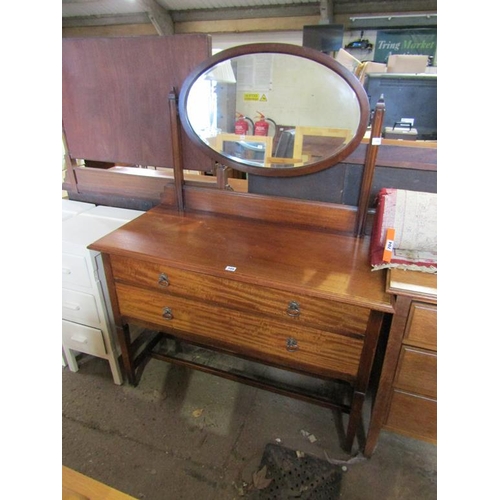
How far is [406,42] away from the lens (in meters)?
3.68

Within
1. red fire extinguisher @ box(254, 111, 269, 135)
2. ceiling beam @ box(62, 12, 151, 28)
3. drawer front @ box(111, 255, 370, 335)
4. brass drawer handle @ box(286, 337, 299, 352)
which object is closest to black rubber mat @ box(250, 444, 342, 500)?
brass drawer handle @ box(286, 337, 299, 352)

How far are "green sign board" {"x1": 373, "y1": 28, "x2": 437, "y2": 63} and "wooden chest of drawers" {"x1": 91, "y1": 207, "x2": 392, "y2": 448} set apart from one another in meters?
3.71

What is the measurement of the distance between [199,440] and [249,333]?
61 centimetres

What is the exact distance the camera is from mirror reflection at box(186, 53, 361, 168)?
1.18 metres

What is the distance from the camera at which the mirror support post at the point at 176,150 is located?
1323 millimetres

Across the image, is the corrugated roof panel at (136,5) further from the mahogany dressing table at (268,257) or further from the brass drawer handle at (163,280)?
the brass drawer handle at (163,280)

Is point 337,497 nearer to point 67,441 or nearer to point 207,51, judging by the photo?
point 67,441

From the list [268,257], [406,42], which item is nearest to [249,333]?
[268,257]

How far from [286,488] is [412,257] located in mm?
970

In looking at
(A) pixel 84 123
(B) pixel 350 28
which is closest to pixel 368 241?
(A) pixel 84 123

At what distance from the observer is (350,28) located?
153 inches

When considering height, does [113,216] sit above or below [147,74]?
below

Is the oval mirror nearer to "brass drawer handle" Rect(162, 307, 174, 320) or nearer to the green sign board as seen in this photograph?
"brass drawer handle" Rect(162, 307, 174, 320)
